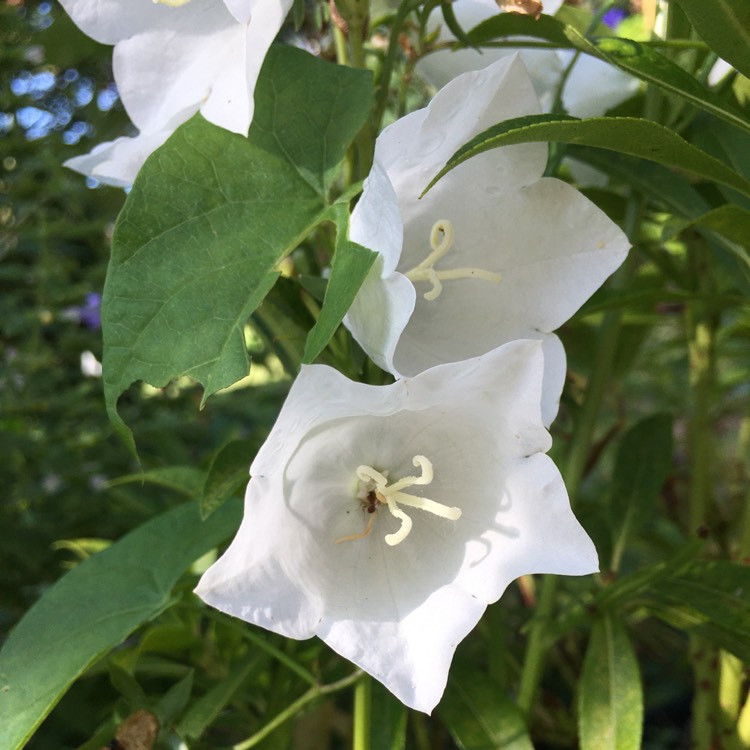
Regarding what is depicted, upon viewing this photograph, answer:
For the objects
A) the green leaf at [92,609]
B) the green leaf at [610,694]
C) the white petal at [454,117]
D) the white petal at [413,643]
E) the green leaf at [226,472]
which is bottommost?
the green leaf at [610,694]

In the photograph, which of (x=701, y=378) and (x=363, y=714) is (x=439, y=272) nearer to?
(x=363, y=714)

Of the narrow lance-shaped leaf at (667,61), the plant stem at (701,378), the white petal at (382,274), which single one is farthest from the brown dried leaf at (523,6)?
the plant stem at (701,378)

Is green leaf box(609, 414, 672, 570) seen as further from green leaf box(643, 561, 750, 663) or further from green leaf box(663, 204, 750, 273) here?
green leaf box(663, 204, 750, 273)

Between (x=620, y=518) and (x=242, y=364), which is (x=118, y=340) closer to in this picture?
(x=242, y=364)

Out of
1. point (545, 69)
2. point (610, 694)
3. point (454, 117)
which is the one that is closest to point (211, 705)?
point (610, 694)

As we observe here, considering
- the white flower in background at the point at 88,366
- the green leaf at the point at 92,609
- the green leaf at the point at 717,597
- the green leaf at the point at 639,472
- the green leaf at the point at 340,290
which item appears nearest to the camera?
the green leaf at the point at 340,290

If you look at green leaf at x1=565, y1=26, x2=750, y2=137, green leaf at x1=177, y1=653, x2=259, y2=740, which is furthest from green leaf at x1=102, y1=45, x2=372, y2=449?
green leaf at x1=177, y1=653, x2=259, y2=740

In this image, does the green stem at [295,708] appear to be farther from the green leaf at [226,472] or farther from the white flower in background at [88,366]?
the white flower in background at [88,366]
